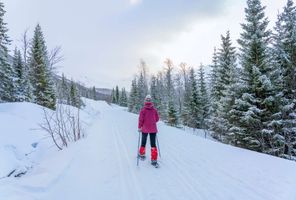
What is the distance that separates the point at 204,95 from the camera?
113 feet

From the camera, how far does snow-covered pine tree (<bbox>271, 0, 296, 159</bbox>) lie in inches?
579

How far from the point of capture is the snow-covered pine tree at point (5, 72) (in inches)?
801

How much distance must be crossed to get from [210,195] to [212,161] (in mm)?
2419

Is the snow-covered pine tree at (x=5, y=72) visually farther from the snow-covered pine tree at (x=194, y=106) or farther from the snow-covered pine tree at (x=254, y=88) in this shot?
the snow-covered pine tree at (x=194, y=106)

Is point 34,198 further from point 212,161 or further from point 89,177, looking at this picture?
point 212,161

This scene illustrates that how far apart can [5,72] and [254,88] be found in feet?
65.3

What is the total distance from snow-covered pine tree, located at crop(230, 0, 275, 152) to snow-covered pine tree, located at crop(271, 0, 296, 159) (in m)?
0.60

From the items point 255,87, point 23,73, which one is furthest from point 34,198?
point 23,73

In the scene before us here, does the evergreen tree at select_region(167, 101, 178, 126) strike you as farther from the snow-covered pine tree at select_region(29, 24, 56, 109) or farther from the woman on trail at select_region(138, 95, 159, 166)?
the woman on trail at select_region(138, 95, 159, 166)

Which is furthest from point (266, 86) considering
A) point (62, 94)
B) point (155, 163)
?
point (62, 94)

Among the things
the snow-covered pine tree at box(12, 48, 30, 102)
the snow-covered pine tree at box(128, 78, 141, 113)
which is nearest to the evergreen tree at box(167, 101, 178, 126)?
the snow-covered pine tree at box(12, 48, 30, 102)

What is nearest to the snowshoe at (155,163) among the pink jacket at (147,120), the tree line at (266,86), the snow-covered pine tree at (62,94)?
the pink jacket at (147,120)

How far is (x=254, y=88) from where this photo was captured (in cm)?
1563

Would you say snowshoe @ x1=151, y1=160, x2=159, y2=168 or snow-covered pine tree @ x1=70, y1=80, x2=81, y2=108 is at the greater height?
snow-covered pine tree @ x1=70, y1=80, x2=81, y2=108
